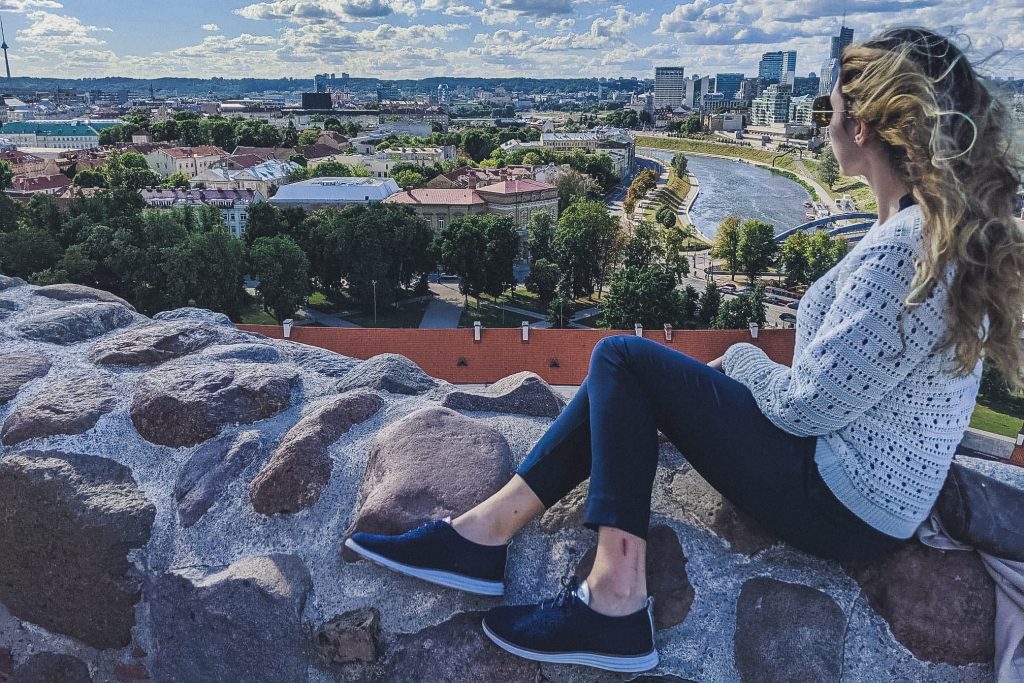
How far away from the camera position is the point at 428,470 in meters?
2.26

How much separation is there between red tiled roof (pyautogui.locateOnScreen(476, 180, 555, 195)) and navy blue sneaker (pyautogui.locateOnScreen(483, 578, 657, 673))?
3927 cm

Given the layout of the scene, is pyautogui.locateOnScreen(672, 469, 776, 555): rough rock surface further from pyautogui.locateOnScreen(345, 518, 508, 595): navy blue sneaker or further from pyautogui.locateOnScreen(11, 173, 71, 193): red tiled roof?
pyautogui.locateOnScreen(11, 173, 71, 193): red tiled roof

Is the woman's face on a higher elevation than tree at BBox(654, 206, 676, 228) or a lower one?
higher

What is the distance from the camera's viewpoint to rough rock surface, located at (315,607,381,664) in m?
1.93

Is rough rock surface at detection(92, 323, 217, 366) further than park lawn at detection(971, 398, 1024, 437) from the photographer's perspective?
No

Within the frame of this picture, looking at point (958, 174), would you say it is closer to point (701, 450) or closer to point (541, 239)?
point (701, 450)

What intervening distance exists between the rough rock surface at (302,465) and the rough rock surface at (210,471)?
0.31 feet

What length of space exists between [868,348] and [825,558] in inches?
20.7

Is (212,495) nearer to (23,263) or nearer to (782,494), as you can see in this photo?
(782,494)

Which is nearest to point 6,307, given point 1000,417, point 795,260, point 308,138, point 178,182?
point 1000,417

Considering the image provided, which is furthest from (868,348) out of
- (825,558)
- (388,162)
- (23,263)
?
(388,162)

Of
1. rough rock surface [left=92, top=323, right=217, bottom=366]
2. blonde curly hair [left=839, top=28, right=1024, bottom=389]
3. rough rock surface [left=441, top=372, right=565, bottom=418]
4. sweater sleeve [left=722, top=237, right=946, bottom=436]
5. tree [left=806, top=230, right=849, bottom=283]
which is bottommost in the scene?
tree [left=806, top=230, right=849, bottom=283]

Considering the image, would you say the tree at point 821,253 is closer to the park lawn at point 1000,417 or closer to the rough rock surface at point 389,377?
the park lawn at point 1000,417

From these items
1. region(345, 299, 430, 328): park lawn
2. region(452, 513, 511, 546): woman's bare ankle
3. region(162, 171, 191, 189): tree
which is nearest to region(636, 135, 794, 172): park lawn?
region(162, 171, 191, 189): tree
